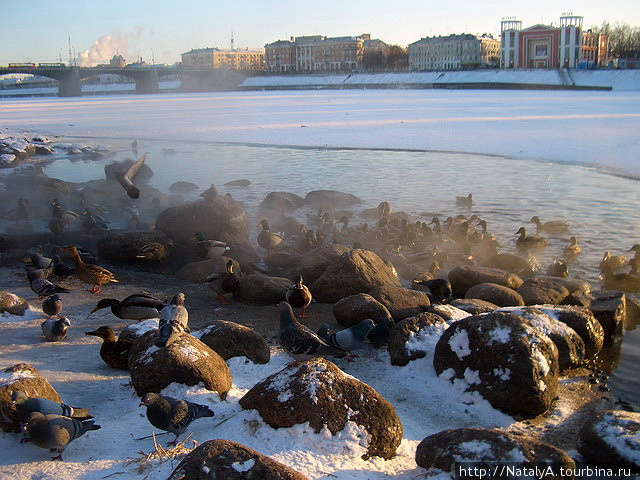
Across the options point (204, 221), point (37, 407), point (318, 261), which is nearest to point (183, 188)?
point (204, 221)

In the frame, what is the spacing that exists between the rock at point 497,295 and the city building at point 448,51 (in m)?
126

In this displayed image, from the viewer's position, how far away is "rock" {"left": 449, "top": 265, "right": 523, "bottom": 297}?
7.70 meters

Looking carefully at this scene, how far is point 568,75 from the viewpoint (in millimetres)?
69625

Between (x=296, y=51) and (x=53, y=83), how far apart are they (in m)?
56.7

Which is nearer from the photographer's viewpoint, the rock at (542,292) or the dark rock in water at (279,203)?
the rock at (542,292)

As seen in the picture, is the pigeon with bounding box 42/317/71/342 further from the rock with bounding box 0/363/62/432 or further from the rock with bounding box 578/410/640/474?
the rock with bounding box 578/410/640/474

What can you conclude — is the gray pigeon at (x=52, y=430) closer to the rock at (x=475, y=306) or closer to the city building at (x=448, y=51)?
A: the rock at (x=475, y=306)

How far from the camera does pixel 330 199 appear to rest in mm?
13258

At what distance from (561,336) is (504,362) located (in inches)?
42.6

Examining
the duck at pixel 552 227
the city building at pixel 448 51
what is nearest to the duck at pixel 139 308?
the duck at pixel 552 227

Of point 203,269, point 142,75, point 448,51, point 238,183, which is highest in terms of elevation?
point 448,51

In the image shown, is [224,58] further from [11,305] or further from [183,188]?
[11,305]

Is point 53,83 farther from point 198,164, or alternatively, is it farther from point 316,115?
point 198,164

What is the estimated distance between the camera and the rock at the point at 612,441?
3.99 m
